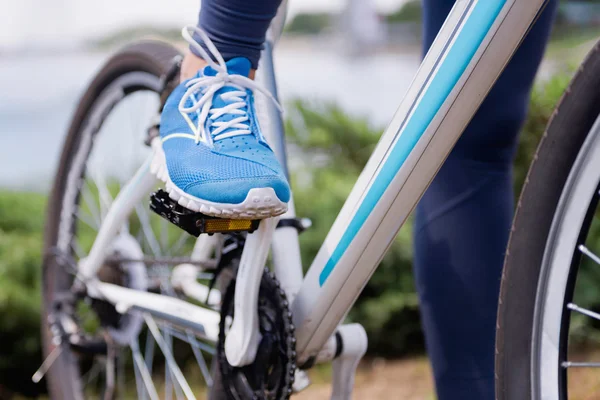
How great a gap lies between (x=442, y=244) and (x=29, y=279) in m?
1.30

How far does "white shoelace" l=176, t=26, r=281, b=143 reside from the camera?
2.74ft

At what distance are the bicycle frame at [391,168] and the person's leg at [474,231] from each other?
16cm

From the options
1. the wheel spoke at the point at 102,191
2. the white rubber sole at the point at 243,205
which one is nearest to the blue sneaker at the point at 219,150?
the white rubber sole at the point at 243,205

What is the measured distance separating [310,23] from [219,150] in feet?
6.64

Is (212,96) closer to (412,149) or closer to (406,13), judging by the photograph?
(412,149)

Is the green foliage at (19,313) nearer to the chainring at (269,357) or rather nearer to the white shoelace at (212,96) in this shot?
the chainring at (269,357)

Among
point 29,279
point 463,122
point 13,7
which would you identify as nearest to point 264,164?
point 463,122

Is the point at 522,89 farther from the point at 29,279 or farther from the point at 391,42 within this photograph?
the point at 391,42

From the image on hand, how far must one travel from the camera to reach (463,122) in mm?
807

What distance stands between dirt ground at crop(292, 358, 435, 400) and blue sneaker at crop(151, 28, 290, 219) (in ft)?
3.59

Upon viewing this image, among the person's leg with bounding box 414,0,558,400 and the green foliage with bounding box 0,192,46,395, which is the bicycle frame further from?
the green foliage with bounding box 0,192,46,395

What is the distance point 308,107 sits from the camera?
224 cm

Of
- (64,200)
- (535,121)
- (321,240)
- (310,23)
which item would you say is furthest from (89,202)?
(310,23)

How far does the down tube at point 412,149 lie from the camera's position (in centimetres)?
76
